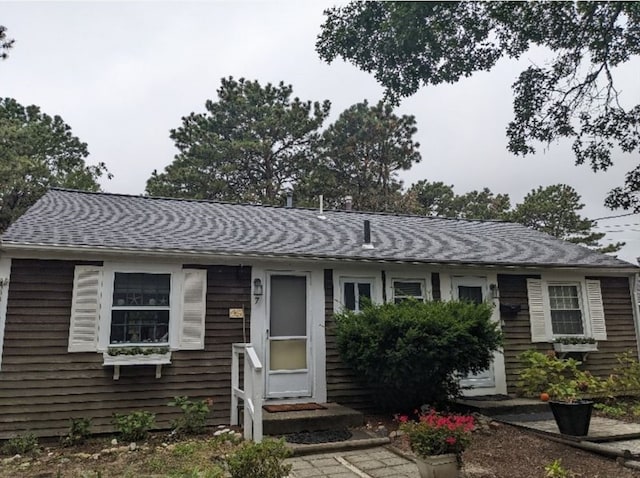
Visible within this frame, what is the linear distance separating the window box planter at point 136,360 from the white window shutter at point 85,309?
0.30 m

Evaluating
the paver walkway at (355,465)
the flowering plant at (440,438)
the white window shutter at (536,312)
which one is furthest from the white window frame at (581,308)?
the flowering plant at (440,438)

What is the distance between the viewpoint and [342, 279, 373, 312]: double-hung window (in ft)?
24.9

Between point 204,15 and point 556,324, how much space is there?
810 cm

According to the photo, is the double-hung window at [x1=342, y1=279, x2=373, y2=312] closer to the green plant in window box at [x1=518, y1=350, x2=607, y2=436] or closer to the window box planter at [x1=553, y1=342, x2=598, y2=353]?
the green plant in window box at [x1=518, y1=350, x2=607, y2=436]

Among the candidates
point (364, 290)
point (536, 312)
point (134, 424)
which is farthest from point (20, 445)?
point (536, 312)

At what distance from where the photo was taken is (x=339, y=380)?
7.24m

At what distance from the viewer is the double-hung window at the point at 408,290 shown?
7.85 meters

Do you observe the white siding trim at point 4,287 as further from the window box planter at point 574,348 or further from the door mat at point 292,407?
the window box planter at point 574,348

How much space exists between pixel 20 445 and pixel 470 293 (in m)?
6.96

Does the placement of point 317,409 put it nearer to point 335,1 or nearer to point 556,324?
point 556,324

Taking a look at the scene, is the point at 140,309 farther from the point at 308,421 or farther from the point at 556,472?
the point at 556,472

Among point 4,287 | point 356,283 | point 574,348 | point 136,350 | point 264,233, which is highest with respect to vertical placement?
point 264,233

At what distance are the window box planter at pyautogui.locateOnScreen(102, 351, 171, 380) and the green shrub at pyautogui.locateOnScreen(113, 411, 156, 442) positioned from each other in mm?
513

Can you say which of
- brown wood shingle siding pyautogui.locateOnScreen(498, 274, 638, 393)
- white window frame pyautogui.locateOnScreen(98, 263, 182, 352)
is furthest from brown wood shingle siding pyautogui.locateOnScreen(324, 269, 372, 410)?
brown wood shingle siding pyautogui.locateOnScreen(498, 274, 638, 393)
